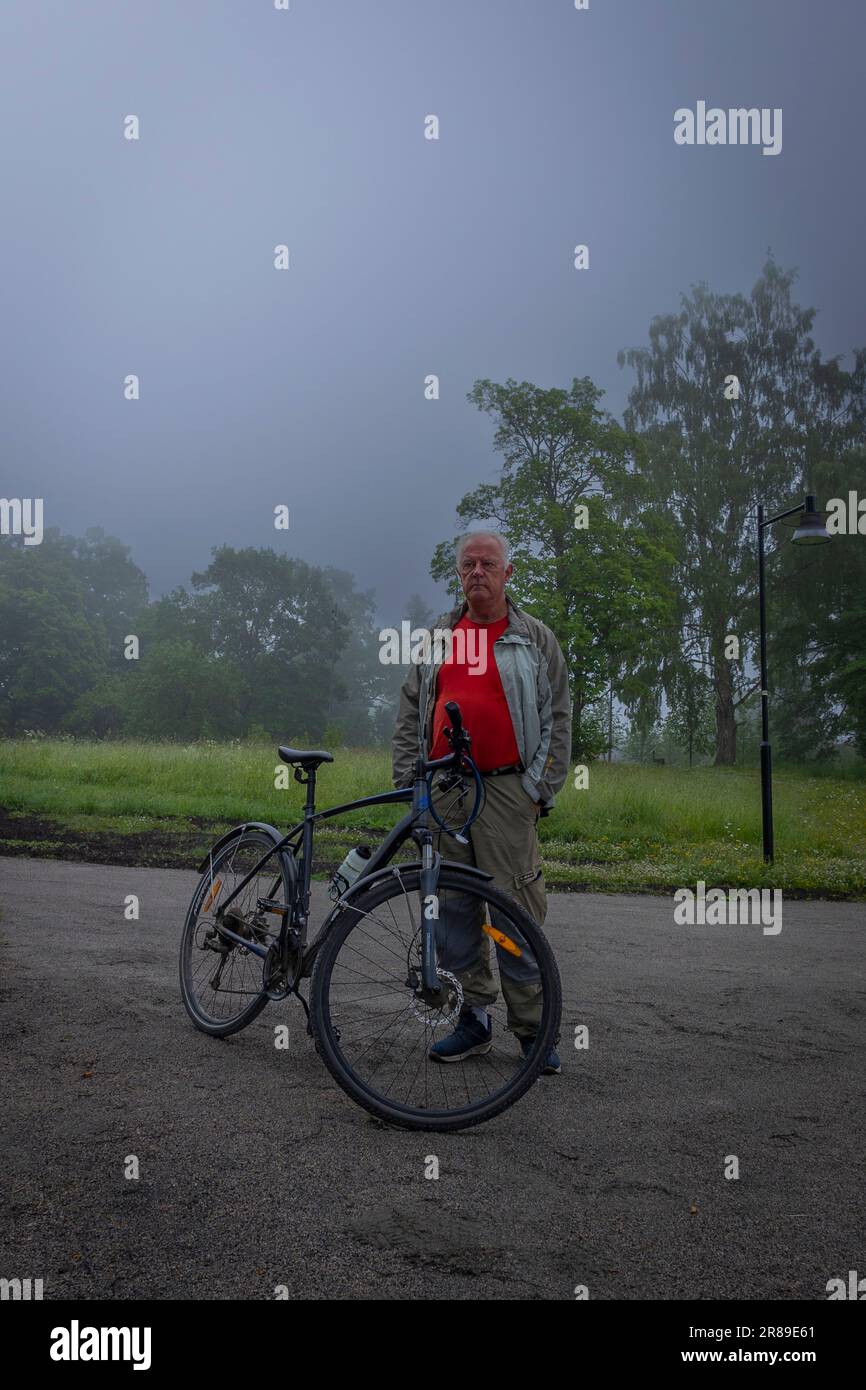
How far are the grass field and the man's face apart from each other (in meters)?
7.25

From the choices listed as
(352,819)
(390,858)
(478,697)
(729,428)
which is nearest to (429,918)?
(390,858)

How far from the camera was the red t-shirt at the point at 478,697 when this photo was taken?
13.6ft

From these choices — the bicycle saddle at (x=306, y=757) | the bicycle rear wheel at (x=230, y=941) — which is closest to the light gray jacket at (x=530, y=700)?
the bicycle saddle at (x=306, y=757)

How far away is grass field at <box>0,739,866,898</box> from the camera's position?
12109mm

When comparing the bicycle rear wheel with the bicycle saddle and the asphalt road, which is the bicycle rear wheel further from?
the bicycle saddle

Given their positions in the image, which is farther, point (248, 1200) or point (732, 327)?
point (732, 327)

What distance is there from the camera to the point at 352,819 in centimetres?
1547

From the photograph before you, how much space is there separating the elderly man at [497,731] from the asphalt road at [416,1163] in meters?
0.55

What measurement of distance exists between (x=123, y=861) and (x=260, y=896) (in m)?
7.59

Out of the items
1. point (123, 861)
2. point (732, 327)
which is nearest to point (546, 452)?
point (732, 327)

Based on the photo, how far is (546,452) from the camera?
118 feet

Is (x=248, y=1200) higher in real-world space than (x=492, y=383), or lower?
lower

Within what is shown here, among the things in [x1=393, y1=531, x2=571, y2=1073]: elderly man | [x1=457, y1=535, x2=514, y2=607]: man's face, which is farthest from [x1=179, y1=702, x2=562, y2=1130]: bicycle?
[x1=457, y1=535, x2=514, y2=607]: man's face
